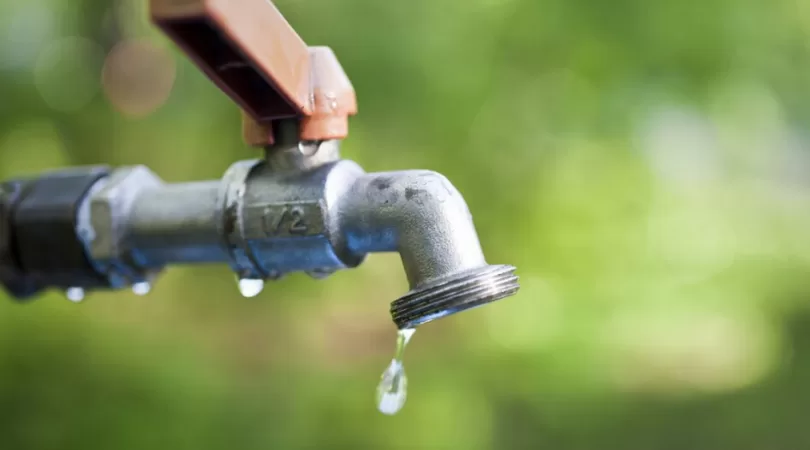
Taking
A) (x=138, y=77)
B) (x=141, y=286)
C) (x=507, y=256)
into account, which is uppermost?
(x=138, y=77)

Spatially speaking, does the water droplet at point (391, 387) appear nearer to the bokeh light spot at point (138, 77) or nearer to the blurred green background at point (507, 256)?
the blurred green background at point (507, 256)

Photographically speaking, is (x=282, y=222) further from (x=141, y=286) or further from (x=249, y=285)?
(x=141, y=286)

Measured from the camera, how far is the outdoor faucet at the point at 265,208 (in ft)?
1.13

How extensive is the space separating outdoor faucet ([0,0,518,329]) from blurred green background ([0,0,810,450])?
0.59 meters

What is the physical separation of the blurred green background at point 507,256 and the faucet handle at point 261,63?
2.09ft

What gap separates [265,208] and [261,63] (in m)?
0.10

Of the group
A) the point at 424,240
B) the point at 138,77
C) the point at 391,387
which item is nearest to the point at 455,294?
the point at 424,240

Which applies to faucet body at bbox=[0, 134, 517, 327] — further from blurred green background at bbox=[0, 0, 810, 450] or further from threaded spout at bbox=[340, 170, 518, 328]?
blurred green background at bbox=[0, 0, 810, 450]

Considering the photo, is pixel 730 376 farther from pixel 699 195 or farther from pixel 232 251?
pixel 232 251

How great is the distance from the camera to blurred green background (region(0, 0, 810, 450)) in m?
1.04

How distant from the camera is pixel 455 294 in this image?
0.34m

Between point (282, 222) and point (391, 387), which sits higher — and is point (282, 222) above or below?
above

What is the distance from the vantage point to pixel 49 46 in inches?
45.1

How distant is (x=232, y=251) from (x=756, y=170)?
0.98 m
